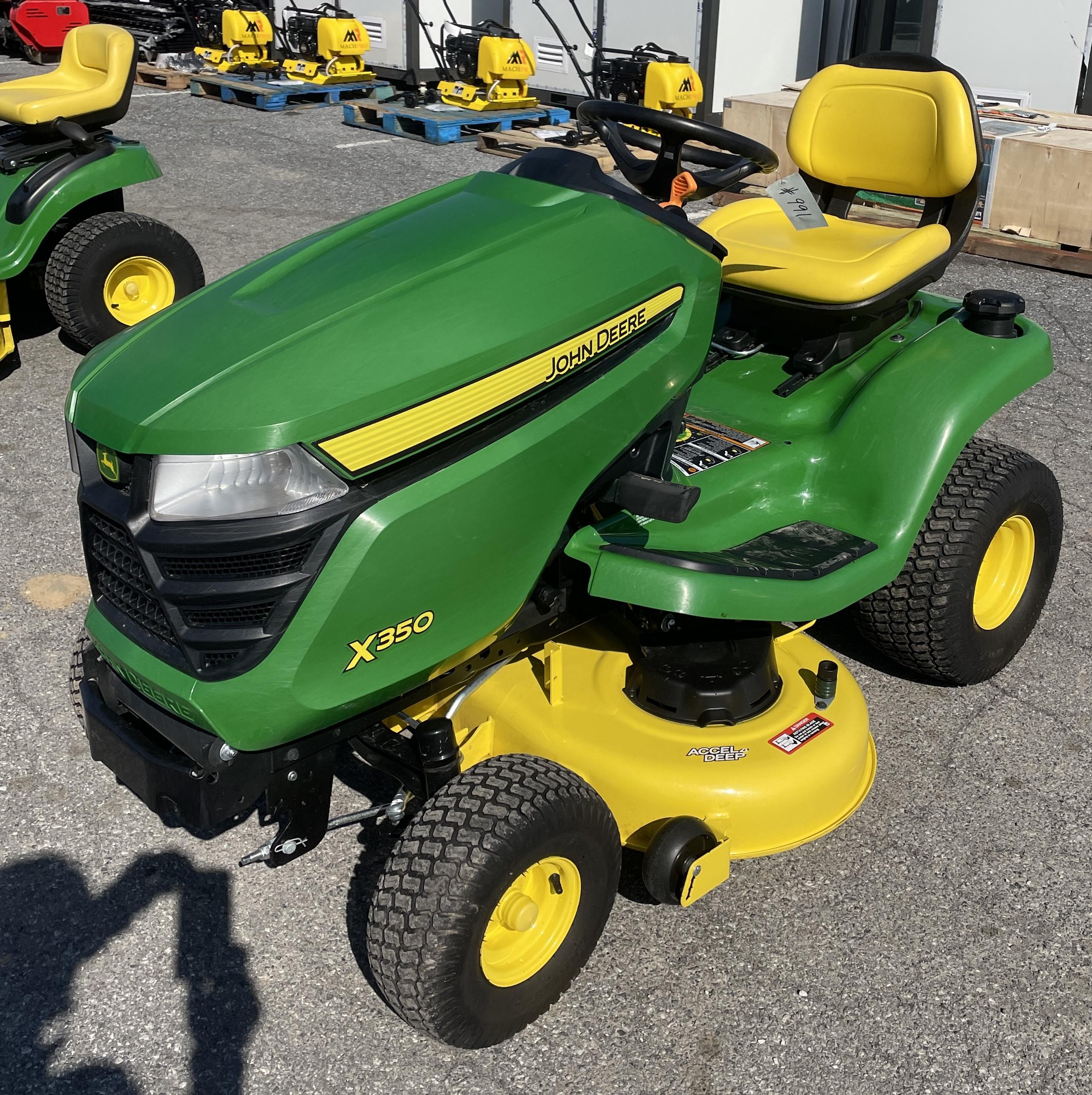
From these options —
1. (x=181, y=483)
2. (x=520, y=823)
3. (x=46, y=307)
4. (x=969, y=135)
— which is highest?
(x=969, y=135)

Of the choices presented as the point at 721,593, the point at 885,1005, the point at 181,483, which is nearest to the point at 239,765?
the point at 181,483

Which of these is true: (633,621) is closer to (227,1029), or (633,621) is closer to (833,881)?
(833,881)

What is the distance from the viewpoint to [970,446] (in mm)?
2668

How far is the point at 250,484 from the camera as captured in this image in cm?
159

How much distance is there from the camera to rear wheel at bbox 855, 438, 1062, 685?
252 cm

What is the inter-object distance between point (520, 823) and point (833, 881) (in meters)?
0.76

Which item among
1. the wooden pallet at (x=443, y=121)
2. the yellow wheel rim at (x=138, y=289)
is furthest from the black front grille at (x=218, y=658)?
the wooden pallet at (x=443, y=121)

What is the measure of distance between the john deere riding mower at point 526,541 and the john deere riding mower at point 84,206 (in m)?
2.79

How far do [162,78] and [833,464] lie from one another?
1083 cm

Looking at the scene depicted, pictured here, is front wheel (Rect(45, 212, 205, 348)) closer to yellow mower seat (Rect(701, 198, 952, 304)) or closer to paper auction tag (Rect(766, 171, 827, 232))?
yellow mower seat (Rect(701, 198, 952, 304))

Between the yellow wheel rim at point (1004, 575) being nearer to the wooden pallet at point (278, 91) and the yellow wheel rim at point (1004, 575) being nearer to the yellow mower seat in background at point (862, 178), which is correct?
the yellow mower seat in background at point (862, 178)

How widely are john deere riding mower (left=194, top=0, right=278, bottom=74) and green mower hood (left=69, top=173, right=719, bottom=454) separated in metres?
10.1

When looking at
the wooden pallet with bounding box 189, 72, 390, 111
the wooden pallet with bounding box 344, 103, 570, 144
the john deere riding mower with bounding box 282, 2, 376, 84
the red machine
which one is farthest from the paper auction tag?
the red machine

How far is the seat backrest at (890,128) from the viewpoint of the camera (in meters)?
2.83
